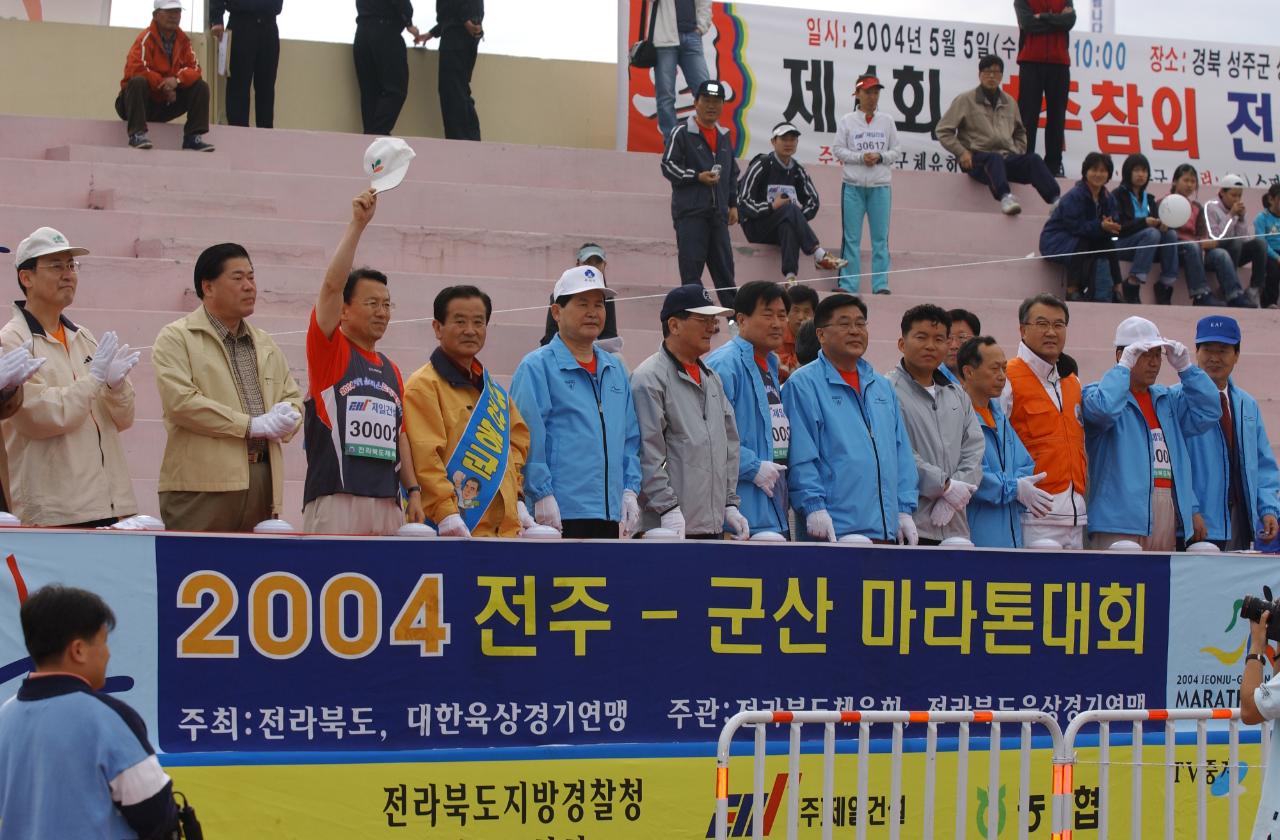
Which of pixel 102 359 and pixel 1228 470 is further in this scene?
pixel 1228 470

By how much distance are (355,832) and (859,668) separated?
205 cm

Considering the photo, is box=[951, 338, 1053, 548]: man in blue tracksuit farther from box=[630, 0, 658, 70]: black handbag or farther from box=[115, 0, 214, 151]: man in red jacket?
box=[115, 0, 214, 151]: man in red jacket

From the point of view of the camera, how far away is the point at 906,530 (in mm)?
8078

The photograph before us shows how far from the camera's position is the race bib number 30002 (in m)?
6.76

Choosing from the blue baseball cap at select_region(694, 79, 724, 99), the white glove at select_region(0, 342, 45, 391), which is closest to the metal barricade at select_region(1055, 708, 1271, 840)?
the white glove at select_region(0, 342, 45, 391)

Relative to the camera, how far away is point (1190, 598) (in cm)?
780

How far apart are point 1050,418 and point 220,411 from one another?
13.2 ft

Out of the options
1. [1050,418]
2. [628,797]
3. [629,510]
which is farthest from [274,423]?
[1050,418]

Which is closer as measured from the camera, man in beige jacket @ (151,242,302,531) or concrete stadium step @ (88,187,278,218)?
man in beige jacket @ (151,242,302,531)

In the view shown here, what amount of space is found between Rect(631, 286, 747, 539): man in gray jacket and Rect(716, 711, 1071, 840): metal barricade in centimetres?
138

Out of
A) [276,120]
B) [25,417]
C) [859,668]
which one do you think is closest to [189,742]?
[25,417]

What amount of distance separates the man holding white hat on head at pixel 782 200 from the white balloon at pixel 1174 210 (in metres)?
2.88

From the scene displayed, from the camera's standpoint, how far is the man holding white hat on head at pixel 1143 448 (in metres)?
8.80

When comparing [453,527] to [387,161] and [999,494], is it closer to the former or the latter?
[387,161]
